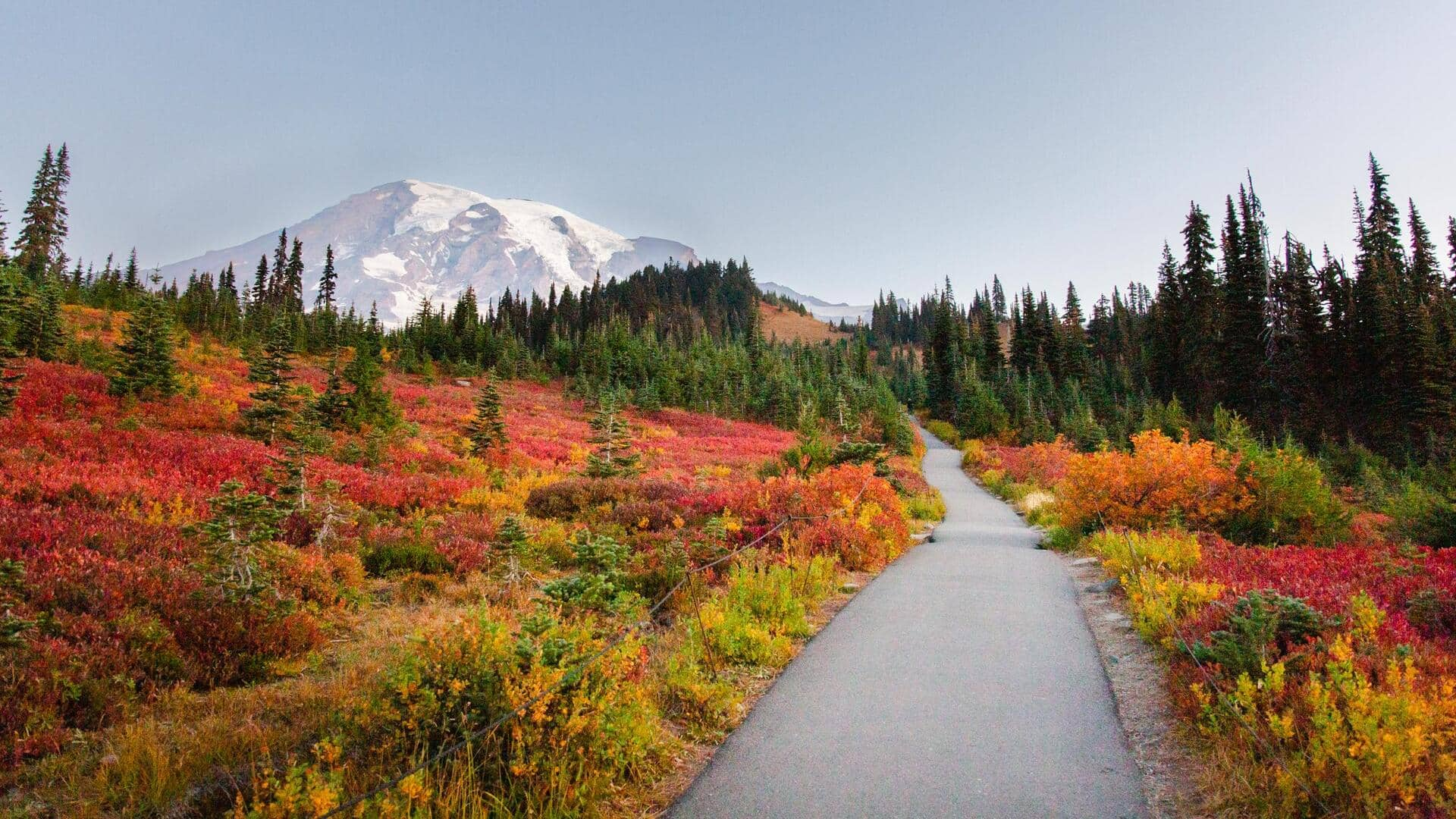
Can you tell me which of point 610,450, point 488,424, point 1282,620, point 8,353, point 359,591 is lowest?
point 359,591

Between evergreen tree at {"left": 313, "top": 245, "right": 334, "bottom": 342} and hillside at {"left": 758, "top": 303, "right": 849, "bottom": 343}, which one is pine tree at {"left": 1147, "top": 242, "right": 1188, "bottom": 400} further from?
hillside at {"left": 758, "top": 303, "right": 849, "bottom": 343}

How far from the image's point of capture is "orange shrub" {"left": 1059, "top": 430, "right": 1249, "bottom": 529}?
43.2 feet

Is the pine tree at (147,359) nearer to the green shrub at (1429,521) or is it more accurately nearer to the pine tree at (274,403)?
the pine tree at (274,403)

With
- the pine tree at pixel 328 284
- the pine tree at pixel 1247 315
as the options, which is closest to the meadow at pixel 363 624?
the pine tree at pixel 1247 315

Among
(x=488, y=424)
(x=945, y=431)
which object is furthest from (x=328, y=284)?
(x=945, y=431)

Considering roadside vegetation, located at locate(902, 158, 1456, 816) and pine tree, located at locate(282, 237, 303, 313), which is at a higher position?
pine tree, located at locate(282, 237, 303, 313)

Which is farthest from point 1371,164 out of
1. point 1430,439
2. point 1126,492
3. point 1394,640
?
point 1394,640

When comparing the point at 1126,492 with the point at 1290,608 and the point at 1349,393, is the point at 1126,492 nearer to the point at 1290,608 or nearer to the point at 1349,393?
Result: the point at 1290,608

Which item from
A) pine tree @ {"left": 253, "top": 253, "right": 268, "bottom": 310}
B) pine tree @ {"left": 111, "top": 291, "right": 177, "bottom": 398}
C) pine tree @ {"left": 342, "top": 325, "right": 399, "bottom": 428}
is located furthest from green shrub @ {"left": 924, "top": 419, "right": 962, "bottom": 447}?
pine tree @ {"left": 253, "top": 253, "right": 268, "bottom": 310}

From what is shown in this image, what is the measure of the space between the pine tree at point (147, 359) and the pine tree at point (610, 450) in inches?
490

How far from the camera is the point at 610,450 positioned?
21594mm

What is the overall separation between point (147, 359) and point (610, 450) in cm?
1348

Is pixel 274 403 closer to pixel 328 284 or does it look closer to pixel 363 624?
pixel 363 624

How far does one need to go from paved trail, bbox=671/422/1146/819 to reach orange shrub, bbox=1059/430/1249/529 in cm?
631
